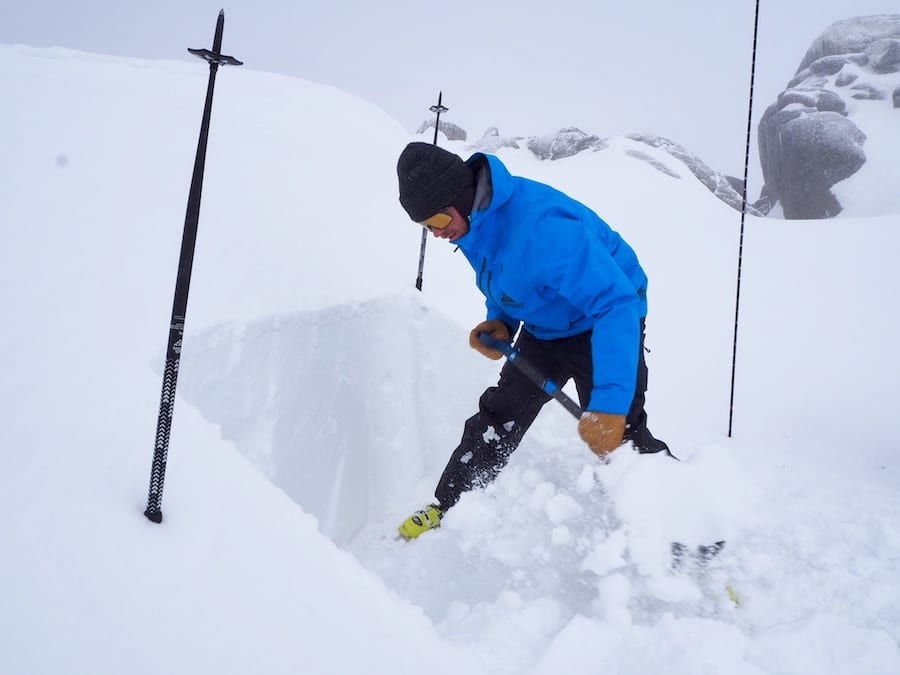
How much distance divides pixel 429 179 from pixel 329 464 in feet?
6.40

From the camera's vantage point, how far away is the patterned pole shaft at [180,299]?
133 cm

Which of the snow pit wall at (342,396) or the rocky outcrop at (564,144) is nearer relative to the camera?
the snow pit wall at (342,396)

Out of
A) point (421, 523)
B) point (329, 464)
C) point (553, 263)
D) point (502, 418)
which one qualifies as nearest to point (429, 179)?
point (553, 263)

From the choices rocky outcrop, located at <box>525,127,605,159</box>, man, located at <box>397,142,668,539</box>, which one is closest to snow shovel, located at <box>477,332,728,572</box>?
man, located at <box>397,142,668,539</box>

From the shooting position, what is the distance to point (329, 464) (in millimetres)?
3113

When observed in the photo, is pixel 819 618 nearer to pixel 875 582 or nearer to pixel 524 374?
pixel 875 582

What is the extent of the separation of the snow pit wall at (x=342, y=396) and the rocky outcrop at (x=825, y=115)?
→ 27938 millimetres

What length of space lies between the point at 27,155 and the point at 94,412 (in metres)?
2.19

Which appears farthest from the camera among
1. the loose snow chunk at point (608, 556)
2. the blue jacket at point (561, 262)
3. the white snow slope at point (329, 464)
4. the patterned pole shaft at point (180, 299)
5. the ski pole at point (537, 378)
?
the ski pole at point (537, 378)

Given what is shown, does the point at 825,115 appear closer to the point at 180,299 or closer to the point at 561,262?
the point at 561,262

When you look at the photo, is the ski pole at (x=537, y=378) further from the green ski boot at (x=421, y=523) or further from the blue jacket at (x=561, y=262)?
the green ski boot at (x=421, y=523)

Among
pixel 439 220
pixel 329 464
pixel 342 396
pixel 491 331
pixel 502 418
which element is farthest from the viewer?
pixel 342 396

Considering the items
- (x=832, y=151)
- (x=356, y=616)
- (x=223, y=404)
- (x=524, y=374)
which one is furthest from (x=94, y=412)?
(x=832, y=151)

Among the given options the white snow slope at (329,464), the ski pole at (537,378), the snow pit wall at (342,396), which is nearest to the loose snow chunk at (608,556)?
the white snow slope at (329,464)
